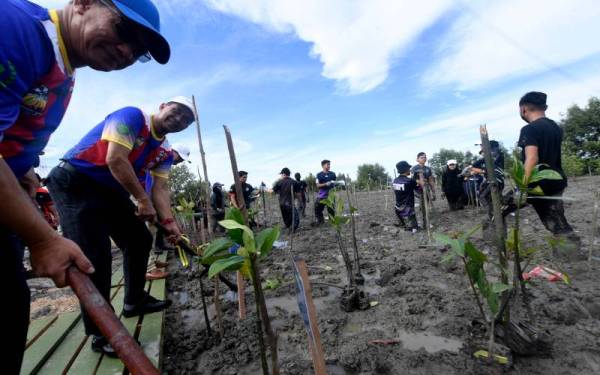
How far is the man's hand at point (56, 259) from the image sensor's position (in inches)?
36.8

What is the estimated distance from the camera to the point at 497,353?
1.83 m

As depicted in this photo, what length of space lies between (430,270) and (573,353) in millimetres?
1926

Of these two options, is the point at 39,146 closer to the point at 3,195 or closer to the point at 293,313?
the point at 3,195

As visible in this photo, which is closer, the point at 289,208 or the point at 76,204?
the point at 76,204

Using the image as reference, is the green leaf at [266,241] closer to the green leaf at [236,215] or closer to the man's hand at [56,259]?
the green leaf at [236,215]

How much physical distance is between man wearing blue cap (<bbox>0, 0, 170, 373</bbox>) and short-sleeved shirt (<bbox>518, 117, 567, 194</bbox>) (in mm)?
3400

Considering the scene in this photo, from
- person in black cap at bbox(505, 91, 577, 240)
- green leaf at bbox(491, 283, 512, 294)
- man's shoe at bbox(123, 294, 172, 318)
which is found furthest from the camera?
person in black cap at bbox(505, 91, 577, 240)

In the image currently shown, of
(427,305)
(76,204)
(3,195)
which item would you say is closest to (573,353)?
(427,305)

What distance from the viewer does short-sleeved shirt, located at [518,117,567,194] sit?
310 cm

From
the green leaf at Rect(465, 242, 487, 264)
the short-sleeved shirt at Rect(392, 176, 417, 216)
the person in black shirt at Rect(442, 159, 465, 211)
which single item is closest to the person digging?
the green leaf at Rect(465, 242, 487, 264)

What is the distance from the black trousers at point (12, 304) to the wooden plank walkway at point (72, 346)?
905 millimetres

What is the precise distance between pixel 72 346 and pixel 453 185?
9.15 m

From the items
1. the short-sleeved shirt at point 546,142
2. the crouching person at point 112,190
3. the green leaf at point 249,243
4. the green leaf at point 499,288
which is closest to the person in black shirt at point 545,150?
the short-sleeved shirt at point 546,142

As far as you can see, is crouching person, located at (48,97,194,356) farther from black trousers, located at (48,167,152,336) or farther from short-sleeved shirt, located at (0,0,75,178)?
short-sleeved shirt, located at (0,0,75,178)
